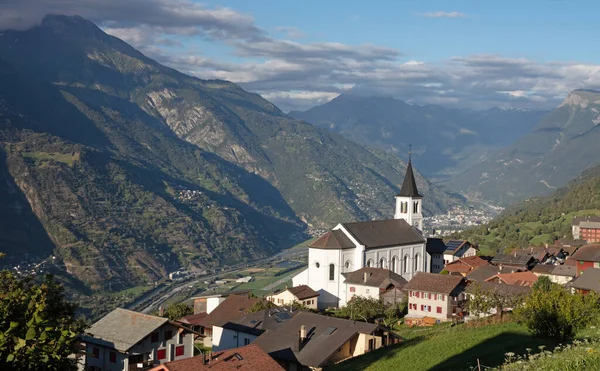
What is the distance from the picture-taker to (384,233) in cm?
8131

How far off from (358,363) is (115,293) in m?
140

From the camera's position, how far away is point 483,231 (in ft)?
464

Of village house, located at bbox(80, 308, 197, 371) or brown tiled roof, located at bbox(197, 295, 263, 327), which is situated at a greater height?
village house, located at bbox(80, 308, 197, 371)

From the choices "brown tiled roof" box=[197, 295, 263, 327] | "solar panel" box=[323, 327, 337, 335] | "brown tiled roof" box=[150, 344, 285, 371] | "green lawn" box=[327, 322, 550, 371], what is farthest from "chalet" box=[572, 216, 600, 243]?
"brown tiled roof" box=[150, 344, 285, 371]

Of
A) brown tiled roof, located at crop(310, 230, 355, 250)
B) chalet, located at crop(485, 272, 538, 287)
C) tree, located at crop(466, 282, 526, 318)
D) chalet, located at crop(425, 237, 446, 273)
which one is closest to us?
tree, located at crop(466, 282, 526, 318)

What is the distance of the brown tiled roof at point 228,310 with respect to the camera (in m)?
57.1

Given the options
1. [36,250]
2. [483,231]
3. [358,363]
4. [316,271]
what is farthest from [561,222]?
[36,250]

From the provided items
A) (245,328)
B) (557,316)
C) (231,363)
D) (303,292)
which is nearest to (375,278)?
(303,292)

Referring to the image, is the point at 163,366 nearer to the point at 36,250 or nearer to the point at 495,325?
the point at 495,325

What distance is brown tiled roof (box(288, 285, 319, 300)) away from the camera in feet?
232

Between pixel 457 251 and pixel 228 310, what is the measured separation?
4817cm

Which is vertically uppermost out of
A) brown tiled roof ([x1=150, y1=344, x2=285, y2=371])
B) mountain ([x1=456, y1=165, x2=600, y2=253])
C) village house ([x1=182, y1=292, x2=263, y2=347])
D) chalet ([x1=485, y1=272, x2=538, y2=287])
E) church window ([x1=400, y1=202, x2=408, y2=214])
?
brown tiled roof ([x1=150, y1=344, x2=285, y2=371])

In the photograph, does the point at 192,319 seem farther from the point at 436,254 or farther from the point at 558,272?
the point at 436,254

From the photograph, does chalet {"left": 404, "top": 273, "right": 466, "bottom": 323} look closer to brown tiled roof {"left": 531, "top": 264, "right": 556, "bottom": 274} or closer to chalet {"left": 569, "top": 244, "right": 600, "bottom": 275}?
chalet {"left": 569, "top": 244, "right": 600, "bottom": 275}
